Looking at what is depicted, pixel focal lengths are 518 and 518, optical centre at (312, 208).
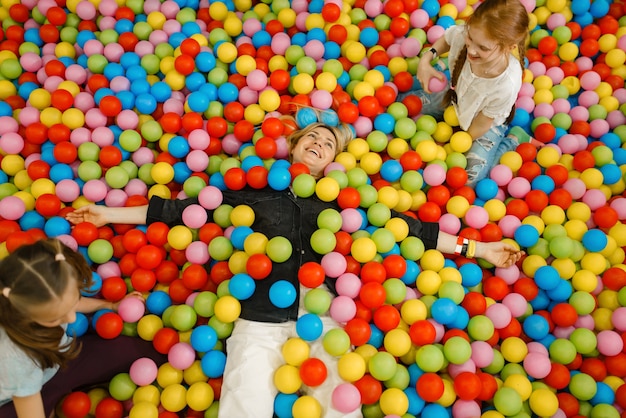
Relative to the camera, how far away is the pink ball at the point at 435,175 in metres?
1.88

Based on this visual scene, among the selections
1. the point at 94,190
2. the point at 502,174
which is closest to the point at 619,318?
the point at 502,174

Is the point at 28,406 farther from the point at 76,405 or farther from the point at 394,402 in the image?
the point at 394,402

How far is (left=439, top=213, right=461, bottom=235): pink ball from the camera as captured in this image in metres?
1.81

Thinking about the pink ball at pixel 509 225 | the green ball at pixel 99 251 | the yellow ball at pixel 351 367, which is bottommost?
the green ball at pixel 99 251

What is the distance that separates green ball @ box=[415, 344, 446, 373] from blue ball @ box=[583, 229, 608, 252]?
0.67 meters

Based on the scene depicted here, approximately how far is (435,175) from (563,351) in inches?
27.9

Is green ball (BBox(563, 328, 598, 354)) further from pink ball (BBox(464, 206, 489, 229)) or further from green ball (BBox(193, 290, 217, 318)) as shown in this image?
green ball (BBox(193, 290, 217, 318))

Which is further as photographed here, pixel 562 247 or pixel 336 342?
pixel 562 247

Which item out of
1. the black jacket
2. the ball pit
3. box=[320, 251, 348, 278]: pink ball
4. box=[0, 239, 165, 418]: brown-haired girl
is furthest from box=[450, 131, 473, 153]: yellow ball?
box=[0, 239, 165, 418]: brown-haired girl

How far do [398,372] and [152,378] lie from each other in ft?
2.32

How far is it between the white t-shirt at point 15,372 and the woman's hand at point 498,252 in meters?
1.34

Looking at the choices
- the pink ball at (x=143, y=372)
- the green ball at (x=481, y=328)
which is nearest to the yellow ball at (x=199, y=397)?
the pink ball at (x=143, y=372)

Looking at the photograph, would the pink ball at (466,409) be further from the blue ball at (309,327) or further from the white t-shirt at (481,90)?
the white t-shirt at (481,90)

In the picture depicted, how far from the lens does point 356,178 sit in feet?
5.95
